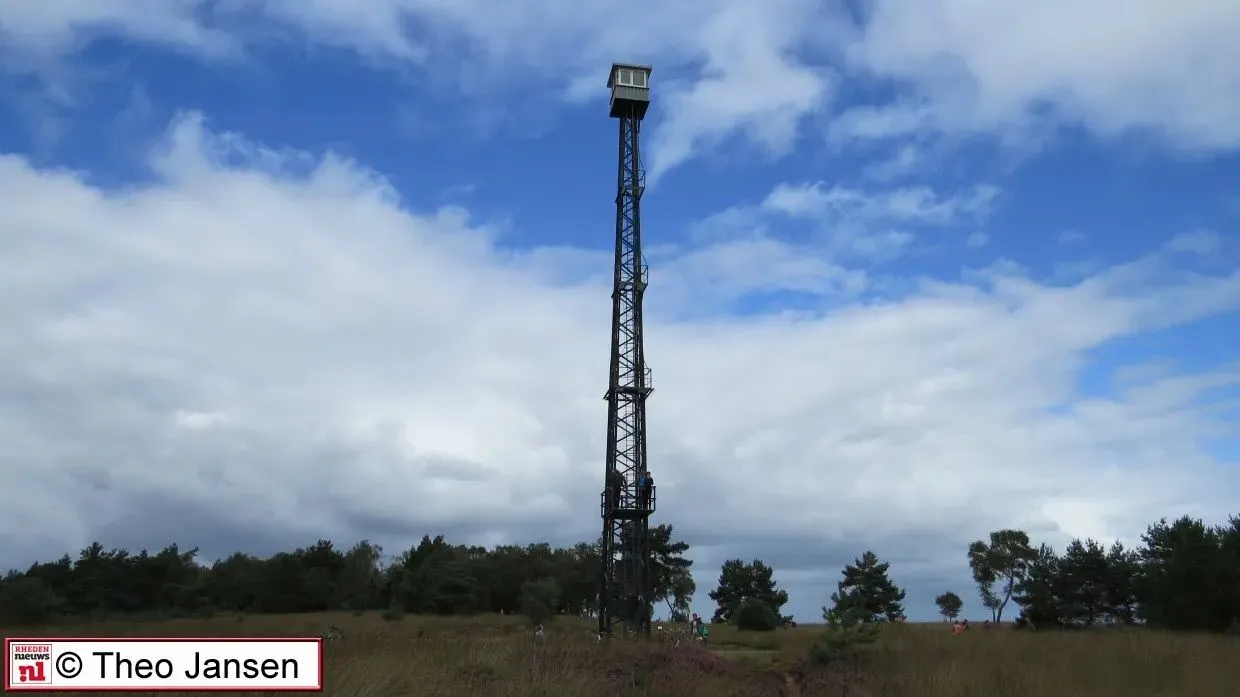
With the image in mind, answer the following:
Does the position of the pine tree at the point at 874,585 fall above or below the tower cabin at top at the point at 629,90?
below

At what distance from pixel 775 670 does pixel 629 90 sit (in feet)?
114

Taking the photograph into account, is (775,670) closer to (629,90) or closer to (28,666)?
(28,666)

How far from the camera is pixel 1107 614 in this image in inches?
2367

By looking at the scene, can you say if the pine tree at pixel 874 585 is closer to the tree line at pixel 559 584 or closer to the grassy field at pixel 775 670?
the tree line at pixel 559 584

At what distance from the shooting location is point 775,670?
20469 mm

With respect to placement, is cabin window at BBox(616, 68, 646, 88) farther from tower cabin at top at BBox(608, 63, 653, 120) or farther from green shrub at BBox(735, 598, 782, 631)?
green shrub at BBox(735, 598, 782, 631)

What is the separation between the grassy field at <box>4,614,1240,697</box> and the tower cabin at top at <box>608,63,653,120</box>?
3299 cm

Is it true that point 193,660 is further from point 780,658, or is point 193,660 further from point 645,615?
point 645,615

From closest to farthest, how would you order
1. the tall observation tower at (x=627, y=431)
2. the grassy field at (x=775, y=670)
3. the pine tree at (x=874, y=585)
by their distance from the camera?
the grassy field at (x=775, y=670)
the tall observation tower at (x=627, y=431)
the pine tree at (x=874, y=585)

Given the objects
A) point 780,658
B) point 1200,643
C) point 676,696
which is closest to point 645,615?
point 780,658

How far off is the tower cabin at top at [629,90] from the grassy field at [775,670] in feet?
108

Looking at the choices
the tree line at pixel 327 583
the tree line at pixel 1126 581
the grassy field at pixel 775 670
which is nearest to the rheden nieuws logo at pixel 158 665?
the grassy field at pixel 775 670

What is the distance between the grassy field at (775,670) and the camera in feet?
43.5

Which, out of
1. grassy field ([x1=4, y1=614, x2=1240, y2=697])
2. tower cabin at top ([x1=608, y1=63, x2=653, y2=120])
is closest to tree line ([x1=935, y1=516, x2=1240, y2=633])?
grassy field ([x1=4, y1=614, x2=1240, y2=697])
